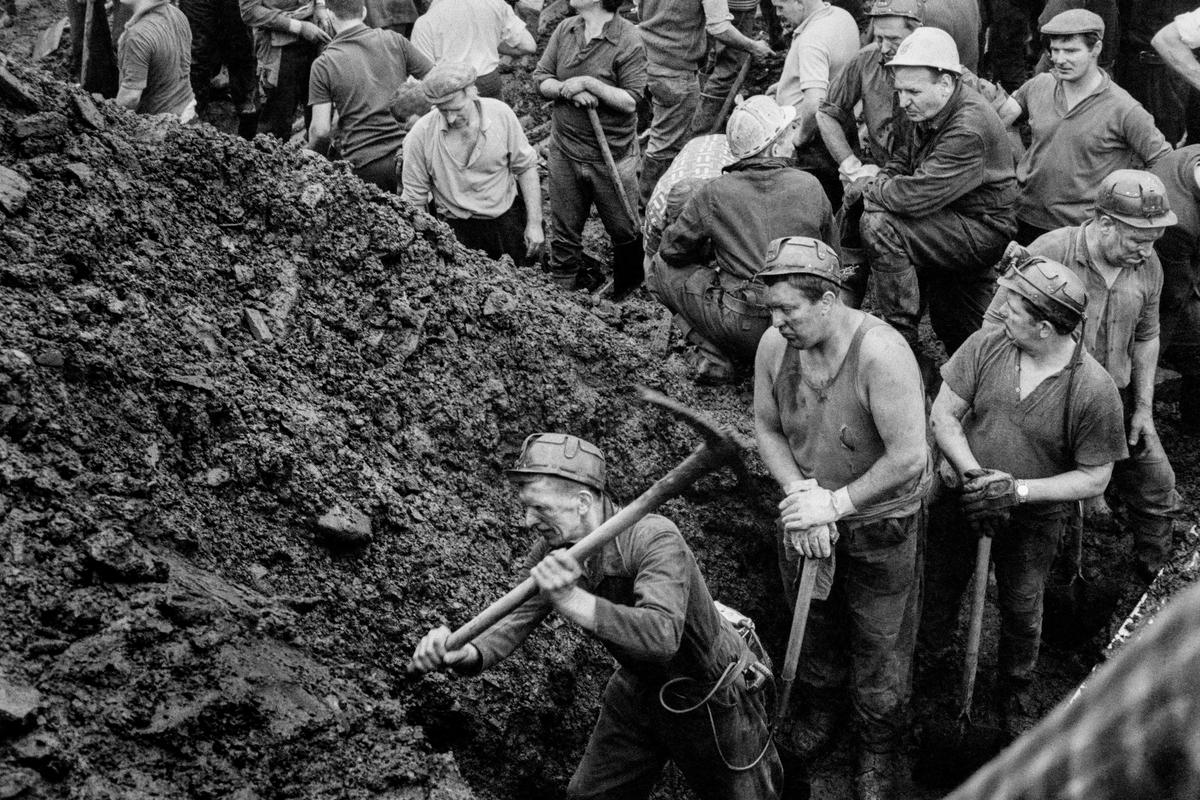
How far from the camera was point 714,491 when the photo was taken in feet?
22.9

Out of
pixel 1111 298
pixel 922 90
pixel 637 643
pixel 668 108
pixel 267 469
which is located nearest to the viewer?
pixel 637 643

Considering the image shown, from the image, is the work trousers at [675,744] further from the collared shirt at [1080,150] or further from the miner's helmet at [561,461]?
the collared shirt at [1080,150]

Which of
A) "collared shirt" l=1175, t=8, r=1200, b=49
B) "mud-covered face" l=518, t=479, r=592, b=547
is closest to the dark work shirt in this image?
"mud-covered face" l=518, t=479, r=592, b=547

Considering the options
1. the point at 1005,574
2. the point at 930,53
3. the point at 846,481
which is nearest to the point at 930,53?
the point at 930,53

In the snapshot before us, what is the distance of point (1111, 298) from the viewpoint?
20.8 feet

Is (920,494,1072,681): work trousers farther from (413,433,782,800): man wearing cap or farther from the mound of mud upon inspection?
(413,433,782,800): man wearing cap

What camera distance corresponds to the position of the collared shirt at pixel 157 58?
842 cm

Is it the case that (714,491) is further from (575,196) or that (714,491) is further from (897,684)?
(575,196)

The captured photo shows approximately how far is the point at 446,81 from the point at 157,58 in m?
2.55

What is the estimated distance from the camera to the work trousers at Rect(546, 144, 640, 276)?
8.73 metres

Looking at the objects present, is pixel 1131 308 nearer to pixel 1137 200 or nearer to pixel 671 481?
pixel 1137 200

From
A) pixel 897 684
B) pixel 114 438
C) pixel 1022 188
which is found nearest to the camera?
pixel 114 438

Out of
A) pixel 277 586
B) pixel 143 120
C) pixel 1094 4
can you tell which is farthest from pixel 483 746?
pixel 1094 4

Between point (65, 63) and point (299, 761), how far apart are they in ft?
29.5
